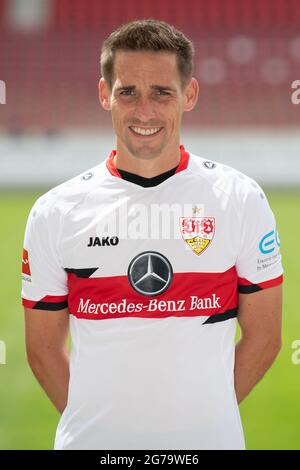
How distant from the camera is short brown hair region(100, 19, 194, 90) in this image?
2.11 metres

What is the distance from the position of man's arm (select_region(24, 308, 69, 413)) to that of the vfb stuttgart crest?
0.40 meters

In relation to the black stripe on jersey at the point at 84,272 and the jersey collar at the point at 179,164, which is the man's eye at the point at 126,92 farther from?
the black stripe on jersey at the point at 84,272

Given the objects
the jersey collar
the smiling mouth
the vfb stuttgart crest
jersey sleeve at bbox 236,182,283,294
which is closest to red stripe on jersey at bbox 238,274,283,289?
jersey sleeve at bbox 236,182,283,294

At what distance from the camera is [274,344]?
2.27 meters

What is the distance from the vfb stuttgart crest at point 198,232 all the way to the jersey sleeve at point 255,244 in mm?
88

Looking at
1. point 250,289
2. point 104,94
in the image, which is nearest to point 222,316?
point 250,289

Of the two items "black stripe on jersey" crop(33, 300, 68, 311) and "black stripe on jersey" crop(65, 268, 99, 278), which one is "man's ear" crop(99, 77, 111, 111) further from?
"black stripe on jersey" crop(33, 300, 68, 311)

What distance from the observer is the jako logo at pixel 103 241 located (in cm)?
212

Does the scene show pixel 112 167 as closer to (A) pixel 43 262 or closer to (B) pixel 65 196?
(B) pixel 65 196

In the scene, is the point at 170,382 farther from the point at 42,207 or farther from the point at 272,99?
the point at 272,99

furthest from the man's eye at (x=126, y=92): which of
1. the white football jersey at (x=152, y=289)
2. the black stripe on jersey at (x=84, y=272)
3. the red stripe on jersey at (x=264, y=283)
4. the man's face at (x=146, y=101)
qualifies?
the red stripe on jersey at (x=264, y=283)

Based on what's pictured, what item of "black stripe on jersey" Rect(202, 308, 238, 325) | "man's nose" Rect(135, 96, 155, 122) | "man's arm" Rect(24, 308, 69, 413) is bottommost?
"man's arm" Rect(24, 308, 69, 413)
